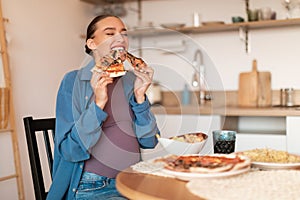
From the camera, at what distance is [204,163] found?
1197mm

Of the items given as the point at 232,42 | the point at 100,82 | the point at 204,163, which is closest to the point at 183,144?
the point at 204,163

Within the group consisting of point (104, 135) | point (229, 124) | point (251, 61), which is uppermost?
point (251, 61)

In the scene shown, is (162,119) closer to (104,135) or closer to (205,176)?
(104,135)

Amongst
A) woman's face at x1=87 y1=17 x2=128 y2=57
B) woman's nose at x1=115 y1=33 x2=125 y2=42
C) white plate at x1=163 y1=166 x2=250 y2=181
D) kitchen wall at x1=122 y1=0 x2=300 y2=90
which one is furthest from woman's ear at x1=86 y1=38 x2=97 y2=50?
kitchen wall at x1=122 y1=0 x2=300 y2=90

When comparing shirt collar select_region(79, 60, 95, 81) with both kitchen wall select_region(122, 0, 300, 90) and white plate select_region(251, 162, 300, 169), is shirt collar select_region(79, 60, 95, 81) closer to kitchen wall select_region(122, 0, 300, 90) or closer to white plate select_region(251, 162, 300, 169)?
white plate select_region(251, 162, 300, 169)

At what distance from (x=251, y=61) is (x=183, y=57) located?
57cm

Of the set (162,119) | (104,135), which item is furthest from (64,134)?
(162,119)

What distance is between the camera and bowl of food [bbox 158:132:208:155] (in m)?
1.33

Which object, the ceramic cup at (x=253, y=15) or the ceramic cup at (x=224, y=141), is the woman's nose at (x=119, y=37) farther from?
the ceramic cup at (x=253, y=15)

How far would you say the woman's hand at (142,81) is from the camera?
1.56 metres

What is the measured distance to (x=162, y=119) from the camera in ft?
9.37

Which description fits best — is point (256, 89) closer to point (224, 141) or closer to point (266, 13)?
point (266, 13)

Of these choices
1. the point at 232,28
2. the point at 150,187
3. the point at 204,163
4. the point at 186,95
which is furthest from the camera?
the point at 186,95

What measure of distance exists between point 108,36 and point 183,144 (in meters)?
0.54
